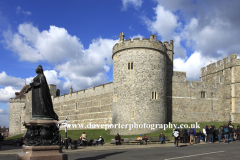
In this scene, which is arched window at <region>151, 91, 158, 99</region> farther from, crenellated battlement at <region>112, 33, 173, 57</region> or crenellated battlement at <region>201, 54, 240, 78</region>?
crenellated battlement at <region>201, 54, 240, 78</region>

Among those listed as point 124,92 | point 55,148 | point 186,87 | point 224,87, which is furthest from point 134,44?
point 55,148

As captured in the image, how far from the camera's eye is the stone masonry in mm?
24906

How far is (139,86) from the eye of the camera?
2492 centimetres

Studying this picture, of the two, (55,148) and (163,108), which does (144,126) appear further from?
(55,148)

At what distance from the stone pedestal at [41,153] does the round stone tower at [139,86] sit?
1565 cm

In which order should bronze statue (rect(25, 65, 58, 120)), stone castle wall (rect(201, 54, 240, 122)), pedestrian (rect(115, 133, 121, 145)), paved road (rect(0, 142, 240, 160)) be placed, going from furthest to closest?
stone castle wall (rect(201, 54, 240, 122)) < pedestrian (rect(115, 133, 121, 145)) < paved road (rect(0, 142, 240, 160)) < bronze statue (rect(25, 65, 58, 120))

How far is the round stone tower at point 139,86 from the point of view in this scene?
2444cm

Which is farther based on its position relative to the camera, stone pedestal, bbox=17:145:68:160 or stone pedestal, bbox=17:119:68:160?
A: stone pedestal, bbox=17:119:68:160

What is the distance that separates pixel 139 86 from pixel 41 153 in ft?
55.7

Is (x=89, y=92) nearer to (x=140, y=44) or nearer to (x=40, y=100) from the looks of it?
(x=140, y=44)

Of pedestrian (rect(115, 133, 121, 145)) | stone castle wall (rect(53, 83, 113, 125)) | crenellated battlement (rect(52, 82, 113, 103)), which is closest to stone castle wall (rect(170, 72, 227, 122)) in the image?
stone castle wall (rect(53, 83, 113, 125))

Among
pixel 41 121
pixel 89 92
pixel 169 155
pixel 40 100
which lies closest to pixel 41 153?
pixel 41 121

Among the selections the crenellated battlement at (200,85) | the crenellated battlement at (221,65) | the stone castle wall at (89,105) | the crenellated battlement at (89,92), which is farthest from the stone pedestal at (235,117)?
the crenellated battlement at (89,92)

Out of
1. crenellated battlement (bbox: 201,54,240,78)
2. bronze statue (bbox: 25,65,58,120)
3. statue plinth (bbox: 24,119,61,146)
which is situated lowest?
statue plinth (bbox: 24,119,61,146)
